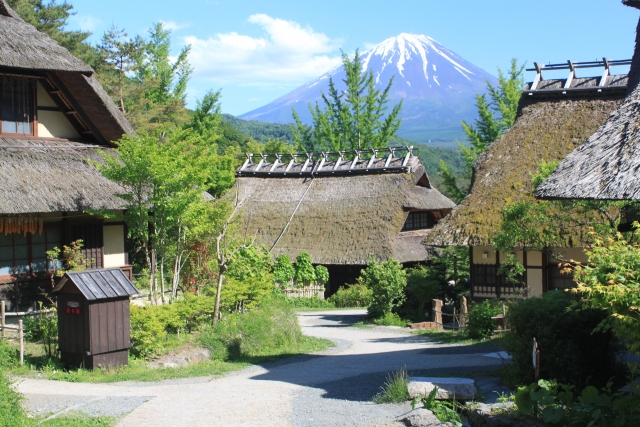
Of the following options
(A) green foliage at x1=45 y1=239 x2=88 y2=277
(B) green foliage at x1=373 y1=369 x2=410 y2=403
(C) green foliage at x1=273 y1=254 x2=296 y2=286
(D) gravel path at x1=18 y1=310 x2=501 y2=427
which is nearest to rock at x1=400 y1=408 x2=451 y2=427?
(D) gravel path at x1=18 y1=310 x2=501 y2=427

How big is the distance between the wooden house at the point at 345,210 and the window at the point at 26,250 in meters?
14.0

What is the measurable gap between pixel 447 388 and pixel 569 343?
1.68 metres

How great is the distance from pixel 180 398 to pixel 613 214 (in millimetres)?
11619

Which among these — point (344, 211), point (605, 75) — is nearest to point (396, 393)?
point (605, 75)

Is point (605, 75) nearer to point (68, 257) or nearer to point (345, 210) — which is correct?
point (345, 210)

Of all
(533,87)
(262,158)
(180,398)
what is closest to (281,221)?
(262,158)

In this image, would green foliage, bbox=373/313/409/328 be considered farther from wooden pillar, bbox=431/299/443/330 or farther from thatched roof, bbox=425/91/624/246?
thatched roof, bbox=425/91/624/246

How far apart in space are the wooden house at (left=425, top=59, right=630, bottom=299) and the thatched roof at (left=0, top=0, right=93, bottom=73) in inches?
445

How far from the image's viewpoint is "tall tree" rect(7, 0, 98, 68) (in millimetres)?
31828

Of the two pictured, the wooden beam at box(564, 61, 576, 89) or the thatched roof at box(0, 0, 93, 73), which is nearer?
the thatched roof at box(0, 0, 93, 73)

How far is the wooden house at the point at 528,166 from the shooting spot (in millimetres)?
19391

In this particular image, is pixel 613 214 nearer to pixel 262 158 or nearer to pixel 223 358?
pixel 223 358

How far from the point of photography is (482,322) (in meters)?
17.2

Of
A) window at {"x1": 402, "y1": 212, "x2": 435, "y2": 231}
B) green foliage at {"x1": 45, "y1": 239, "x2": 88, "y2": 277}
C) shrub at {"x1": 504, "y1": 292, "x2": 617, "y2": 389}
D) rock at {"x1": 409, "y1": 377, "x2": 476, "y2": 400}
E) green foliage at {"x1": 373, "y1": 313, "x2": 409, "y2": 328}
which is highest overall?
window at {"x1": 402, "y1": 212, "x2": 435, "y2": 231}
